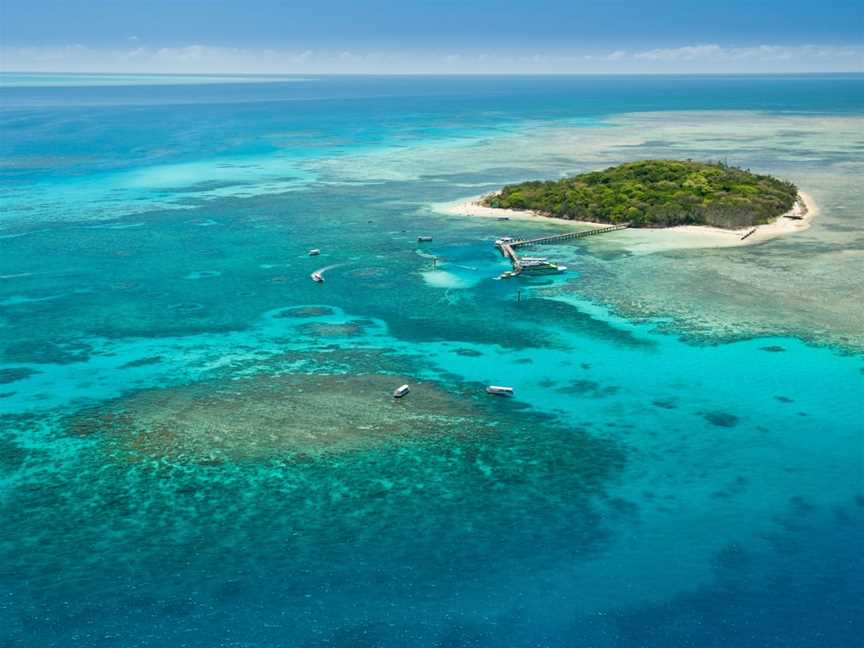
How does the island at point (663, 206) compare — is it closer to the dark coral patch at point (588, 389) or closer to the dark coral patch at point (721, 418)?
the dark coral patch at point (588, 389)

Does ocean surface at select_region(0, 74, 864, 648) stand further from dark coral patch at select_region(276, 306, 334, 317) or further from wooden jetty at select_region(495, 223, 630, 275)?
wooden jetty at select_region(495, 223, 630, 275)

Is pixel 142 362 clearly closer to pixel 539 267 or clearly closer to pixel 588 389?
pixel 588 389

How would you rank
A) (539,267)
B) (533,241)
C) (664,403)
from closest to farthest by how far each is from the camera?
(664,403) < (539,267) < (533,241)

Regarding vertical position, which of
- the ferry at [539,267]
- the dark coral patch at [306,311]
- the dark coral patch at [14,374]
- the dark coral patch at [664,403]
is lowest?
the dark coral patch at [14,374]

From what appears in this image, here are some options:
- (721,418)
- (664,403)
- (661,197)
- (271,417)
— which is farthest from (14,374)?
(661,197)

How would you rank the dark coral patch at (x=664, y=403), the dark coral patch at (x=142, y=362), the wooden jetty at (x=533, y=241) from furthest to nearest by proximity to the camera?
the wooden jetty at (x=533, y=241) → the dark coral patch at (x=142, y=362) → the dark coral patch at (x=664, y=403)

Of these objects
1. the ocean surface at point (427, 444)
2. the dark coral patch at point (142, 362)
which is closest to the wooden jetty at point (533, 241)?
the ocean surface at point (427, 444)
